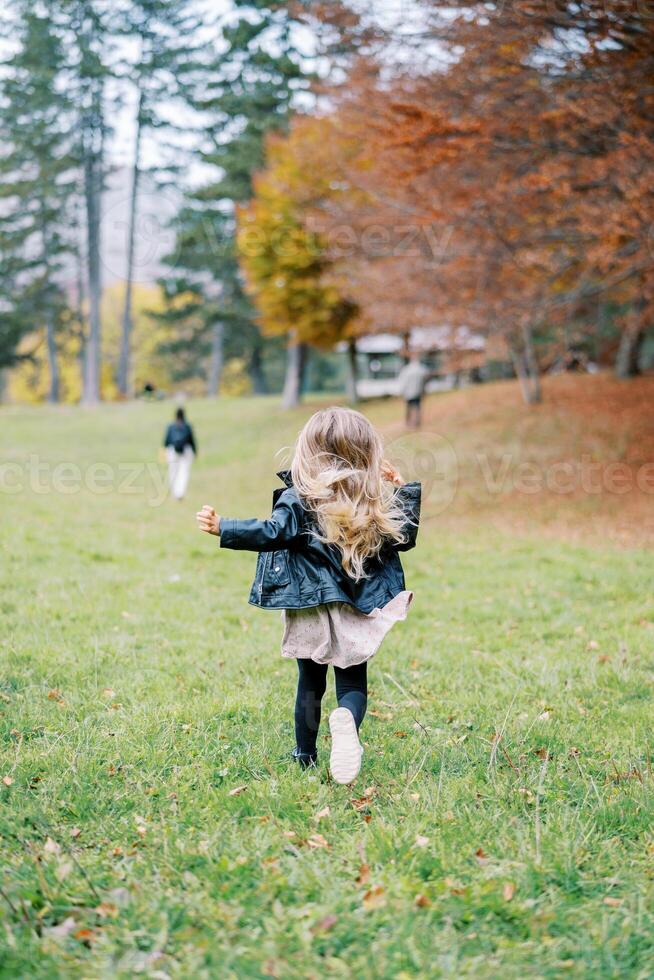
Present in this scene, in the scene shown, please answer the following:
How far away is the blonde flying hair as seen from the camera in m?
3.65

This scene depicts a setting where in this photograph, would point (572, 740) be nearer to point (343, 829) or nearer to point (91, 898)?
point (343, 829)

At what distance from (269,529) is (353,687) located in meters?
0.86

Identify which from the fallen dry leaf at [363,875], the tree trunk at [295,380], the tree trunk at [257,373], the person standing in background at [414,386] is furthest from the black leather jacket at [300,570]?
the tree trunk at [257,373]

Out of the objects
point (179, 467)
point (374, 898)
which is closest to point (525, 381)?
point (179, 467)

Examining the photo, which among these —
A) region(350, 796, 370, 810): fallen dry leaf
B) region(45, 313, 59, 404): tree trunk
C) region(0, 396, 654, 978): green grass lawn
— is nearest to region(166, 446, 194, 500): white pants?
region(0, 396, 654, 978): green grass lawn

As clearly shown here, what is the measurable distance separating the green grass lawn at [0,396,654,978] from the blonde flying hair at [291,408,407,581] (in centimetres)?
108

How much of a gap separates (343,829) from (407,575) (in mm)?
5457

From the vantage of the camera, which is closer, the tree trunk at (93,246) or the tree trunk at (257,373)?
the tree trunk at (93,246)

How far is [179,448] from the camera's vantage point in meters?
13.2

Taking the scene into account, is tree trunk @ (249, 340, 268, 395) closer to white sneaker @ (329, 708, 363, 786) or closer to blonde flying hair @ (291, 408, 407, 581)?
blonde flying hair @ (291, 408, 407, 581)

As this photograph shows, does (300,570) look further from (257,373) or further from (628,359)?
(257,373)

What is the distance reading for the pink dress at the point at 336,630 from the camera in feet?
12.2

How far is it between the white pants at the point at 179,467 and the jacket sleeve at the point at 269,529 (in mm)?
9931

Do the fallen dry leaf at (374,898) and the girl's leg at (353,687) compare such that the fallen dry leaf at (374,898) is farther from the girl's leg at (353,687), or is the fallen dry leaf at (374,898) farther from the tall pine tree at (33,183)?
the tall pine tree at (33,183)
